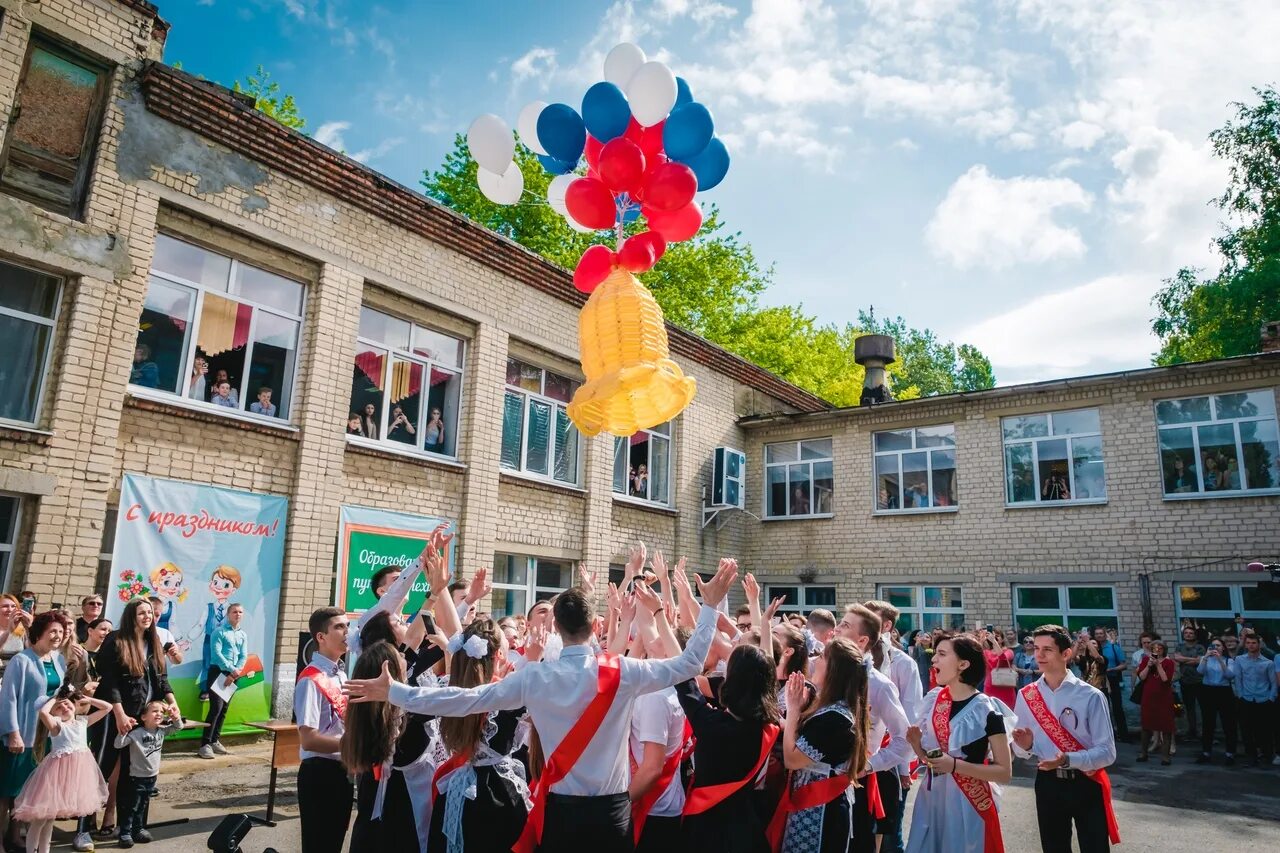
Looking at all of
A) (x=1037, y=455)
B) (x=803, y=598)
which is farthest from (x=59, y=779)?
Answer: (x=1037, y=455)

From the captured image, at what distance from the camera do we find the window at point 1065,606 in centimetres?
1450

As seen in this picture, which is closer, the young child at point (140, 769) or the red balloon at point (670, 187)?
the young child at point (140, 769)

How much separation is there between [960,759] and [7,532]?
898cm

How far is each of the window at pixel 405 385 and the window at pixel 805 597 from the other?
8.92 metres

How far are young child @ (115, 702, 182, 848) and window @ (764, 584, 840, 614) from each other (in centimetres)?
1334

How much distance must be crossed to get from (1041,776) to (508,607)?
9892 millimetres

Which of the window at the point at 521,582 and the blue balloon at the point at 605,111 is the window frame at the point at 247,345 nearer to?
the window at the point at 521,582

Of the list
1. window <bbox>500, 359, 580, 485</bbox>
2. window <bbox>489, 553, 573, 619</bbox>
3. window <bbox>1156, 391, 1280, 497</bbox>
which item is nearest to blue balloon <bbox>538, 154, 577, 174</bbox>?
window <bbox>500, 359, 580, 485</bbox>

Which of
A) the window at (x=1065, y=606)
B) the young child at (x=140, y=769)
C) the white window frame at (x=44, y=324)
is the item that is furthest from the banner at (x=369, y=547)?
the window at (x=1065, y=606)

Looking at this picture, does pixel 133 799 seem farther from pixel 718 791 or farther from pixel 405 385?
pixel 405 385

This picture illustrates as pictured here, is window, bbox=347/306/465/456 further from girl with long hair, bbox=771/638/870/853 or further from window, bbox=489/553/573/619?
girl with long hair, bbox=771/638/870/853

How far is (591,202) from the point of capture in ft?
20.8

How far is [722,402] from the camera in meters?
18.6

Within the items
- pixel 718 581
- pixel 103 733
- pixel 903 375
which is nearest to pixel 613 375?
pixel 718 581
